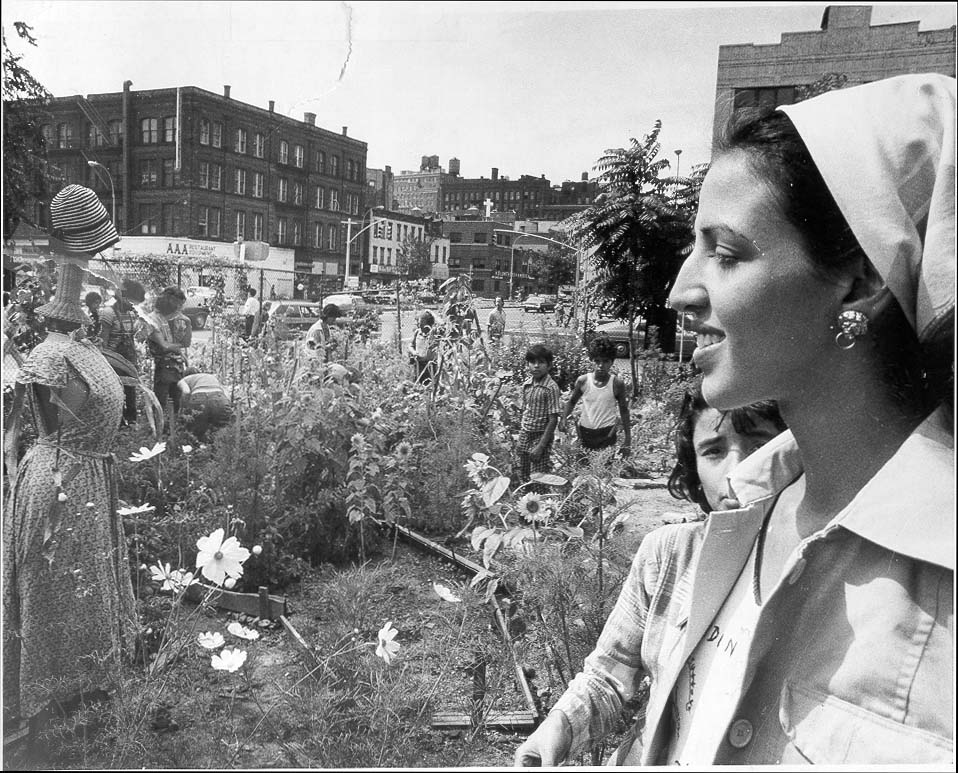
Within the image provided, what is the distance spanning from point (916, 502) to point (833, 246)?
380mm

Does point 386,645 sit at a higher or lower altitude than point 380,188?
lower

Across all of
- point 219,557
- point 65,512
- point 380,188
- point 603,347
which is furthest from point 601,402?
point 65,512

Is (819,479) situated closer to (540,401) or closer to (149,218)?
(540,401)

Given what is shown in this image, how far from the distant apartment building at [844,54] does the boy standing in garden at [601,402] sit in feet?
2.17

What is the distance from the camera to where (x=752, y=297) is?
114 centimetres

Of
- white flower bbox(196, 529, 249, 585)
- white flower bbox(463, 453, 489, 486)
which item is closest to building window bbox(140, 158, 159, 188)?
white flower bbox(196, 529, 249, 585)

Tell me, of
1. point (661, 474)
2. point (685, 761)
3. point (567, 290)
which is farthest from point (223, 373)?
point (685, 761)

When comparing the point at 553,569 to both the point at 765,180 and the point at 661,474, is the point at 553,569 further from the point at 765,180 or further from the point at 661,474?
the point at 765,180

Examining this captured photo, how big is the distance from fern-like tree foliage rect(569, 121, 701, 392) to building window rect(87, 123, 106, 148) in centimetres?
114

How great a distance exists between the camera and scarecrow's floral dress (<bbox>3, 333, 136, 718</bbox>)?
1.83 metres

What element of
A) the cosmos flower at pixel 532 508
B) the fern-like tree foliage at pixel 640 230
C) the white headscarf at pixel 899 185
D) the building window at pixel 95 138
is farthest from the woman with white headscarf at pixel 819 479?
the building window at pixel 95 138

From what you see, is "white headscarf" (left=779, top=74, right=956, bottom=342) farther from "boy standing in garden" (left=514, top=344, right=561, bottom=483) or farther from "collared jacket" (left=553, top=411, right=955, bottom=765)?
"boy standing in garden" (left=514, top=344, right=561, bottom=483)

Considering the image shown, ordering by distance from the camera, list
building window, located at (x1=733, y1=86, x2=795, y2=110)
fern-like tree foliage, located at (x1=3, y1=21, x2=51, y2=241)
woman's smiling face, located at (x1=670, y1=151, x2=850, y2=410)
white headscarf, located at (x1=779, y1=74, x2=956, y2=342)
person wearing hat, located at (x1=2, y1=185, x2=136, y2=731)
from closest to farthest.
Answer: white headscarf, located at (x1=779, y1=74, x2=956, y2=342) < woman's smiling face, located at (x1=670, y1=151, x2=850, y2=410) < building window, located at (x1=733, y1=86, x2=795, y2=110) < fern-like tree foliage, located at (x1=3, y1=21, x2=51, y2=241) < person wearing hat, located at (x1=2, y1=185, x2=136, y2=731)

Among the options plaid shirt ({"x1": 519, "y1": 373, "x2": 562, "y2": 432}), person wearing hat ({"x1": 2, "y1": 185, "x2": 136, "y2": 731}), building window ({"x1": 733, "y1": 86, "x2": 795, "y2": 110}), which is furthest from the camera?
plaid shirt ({"x1": 519, "y1": 373, "x2": 562, "y2": 432})
